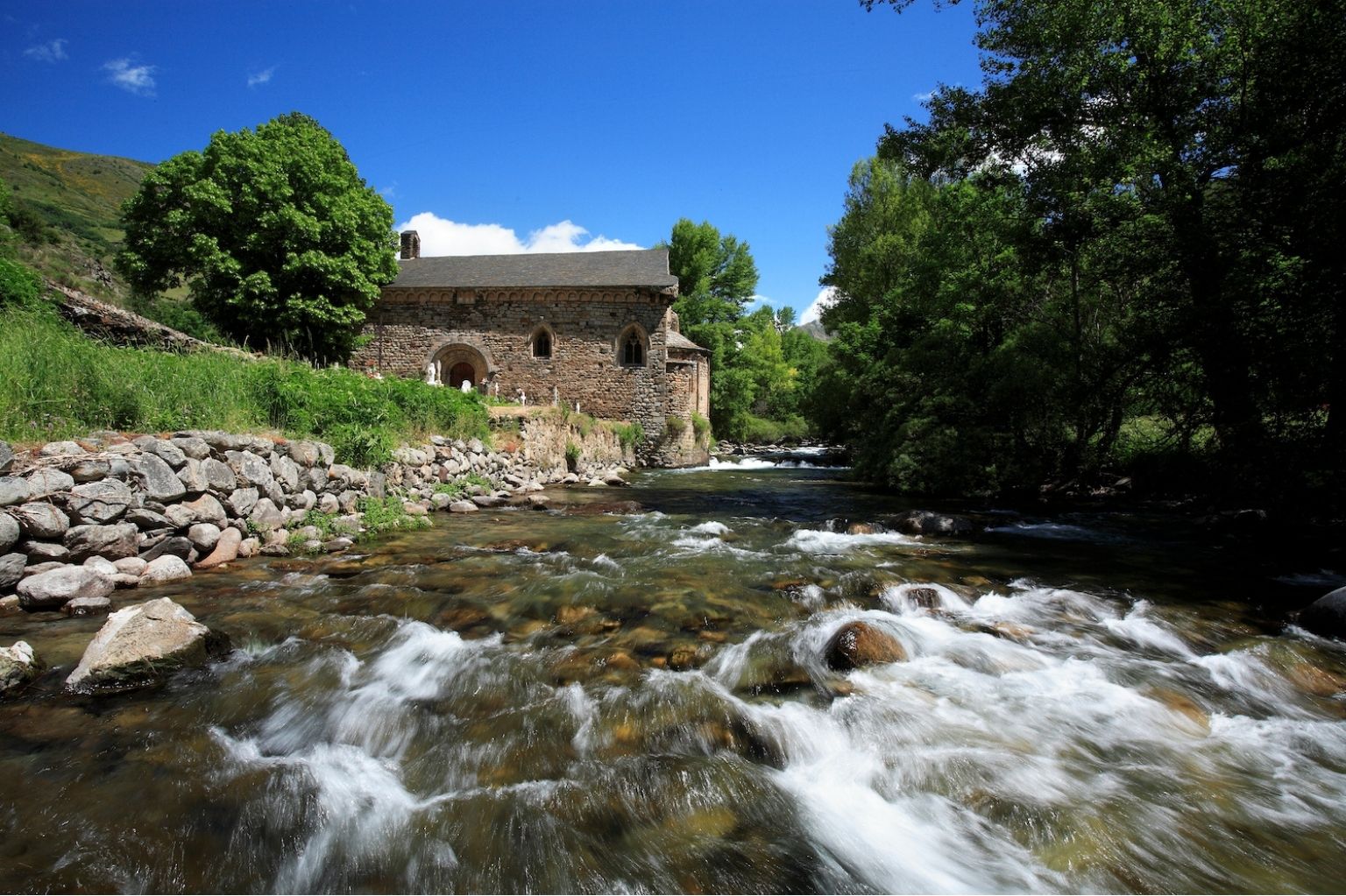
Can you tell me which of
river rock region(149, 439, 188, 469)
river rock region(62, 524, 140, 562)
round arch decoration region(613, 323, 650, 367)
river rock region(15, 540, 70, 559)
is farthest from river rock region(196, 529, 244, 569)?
round arch decoration region(613, 323, 650, 367)

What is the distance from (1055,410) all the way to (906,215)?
1813cm

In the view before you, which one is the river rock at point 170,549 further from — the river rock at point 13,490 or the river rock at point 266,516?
the river rock at point 13,490

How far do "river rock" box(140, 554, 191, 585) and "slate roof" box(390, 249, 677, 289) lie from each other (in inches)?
760

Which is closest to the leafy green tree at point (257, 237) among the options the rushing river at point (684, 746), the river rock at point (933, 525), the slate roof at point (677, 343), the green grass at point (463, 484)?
the green grass at point (463, 484)

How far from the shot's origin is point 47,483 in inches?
210

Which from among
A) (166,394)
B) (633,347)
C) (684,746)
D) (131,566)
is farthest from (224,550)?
(633,347)

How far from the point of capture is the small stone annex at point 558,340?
24.0 metres

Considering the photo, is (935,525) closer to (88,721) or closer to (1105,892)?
(1105,892)

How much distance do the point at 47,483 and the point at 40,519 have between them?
39 cm

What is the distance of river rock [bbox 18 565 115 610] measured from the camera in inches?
194

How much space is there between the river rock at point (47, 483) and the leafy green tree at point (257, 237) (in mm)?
15904

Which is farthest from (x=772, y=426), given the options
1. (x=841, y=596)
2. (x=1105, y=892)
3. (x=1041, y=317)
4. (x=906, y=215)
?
(x=1105, y=892)

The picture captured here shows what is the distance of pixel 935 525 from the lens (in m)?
9.43

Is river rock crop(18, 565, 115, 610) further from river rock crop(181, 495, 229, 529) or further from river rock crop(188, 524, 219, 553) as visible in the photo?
river rock crop(181, 495, 229, 529)
